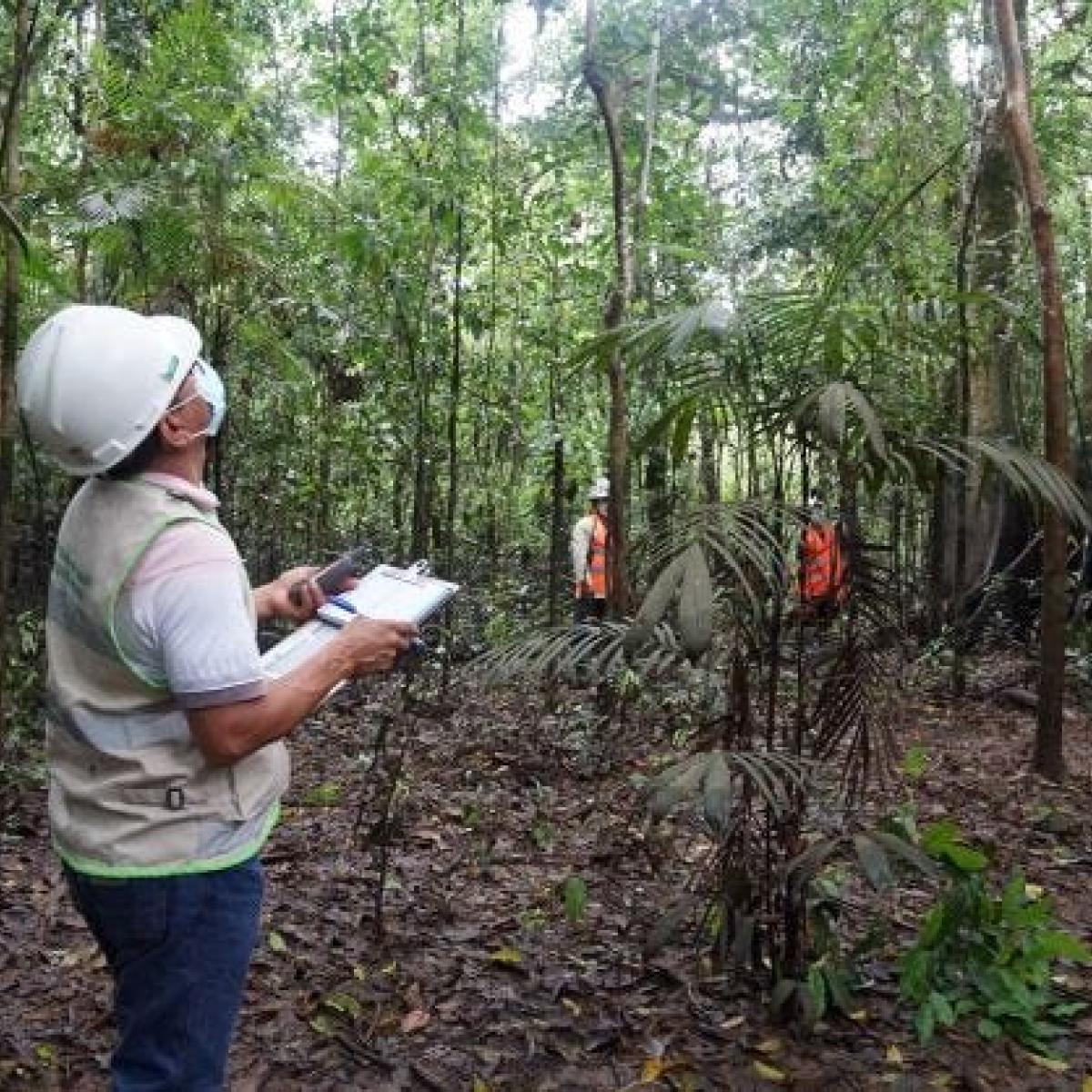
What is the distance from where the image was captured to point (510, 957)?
3.68 m

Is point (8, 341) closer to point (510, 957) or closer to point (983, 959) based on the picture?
point (510, 957)

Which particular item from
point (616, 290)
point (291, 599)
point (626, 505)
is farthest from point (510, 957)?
point (626, 505)

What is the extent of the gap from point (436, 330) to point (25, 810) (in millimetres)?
4904

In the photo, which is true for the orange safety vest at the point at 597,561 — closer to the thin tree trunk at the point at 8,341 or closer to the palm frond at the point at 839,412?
the thin tree trunk at the point at 8,341

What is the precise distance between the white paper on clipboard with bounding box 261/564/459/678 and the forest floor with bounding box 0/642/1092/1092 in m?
1.15

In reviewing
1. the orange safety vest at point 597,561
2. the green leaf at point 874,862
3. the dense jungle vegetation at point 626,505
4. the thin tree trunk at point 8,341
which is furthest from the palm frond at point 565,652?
the orange safety vest at point 597,561

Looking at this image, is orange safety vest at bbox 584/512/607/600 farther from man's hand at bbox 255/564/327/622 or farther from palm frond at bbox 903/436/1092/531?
man's hand at bbox 255/564/327/622

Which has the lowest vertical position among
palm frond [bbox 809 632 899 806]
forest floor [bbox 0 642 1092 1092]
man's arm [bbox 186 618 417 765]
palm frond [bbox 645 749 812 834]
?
forest floor [bbox 0 642 1092 1092]

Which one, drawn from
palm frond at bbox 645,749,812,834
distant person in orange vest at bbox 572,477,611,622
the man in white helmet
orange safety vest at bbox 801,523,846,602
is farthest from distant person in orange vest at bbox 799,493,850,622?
distant person in orange vest at bbox 572,477,611,622

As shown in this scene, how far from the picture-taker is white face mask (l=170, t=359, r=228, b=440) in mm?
1812

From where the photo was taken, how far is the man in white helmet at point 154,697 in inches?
67.1

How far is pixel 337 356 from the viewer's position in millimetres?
8859

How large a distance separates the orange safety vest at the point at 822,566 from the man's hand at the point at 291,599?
1.32 meters

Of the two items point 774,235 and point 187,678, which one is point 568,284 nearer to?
point 774,235
